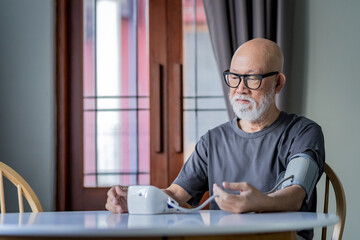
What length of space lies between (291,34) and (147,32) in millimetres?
806

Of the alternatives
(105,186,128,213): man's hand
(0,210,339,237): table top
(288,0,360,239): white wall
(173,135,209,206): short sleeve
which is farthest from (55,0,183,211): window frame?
(0,210,339,237): table top

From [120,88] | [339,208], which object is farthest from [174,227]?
[120,88]

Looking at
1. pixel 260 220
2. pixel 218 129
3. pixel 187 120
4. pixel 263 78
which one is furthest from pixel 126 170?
pixel 260 220

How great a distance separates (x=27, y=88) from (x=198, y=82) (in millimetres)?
954

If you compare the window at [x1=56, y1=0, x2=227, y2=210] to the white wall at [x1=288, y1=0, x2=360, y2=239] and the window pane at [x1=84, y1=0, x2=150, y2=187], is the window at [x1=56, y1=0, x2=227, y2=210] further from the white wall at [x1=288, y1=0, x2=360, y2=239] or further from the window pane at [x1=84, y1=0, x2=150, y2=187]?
the white wall at [x1=288, y1=0, x2=360, y2=239]

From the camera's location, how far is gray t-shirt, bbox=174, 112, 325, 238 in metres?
1.85

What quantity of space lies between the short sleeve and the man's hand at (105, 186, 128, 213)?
0.40 metres

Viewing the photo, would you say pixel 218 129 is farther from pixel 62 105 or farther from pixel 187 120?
pixel 62 105

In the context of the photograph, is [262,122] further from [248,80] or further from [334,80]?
[334,80]

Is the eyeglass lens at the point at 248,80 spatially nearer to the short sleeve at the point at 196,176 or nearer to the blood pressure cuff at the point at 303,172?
the short sleeve at the point at 196,176

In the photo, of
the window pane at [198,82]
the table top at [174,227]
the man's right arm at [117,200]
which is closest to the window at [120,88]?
the window pane at [198,82]

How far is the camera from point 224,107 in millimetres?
3104

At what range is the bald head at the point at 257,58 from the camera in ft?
6.37

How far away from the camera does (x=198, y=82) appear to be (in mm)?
3105
